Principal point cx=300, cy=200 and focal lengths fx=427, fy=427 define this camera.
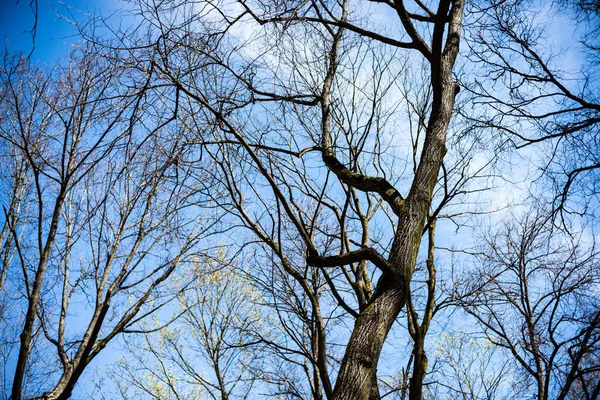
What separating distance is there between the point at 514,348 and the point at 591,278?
165 cm

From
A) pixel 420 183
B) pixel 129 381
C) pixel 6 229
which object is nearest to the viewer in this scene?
pixel 420 183

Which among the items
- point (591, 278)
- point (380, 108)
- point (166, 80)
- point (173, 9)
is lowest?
point (591, 278)

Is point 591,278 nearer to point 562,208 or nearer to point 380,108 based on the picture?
point 562,208

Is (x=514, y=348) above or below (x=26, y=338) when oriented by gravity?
above

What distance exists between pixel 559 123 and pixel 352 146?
7.89ft

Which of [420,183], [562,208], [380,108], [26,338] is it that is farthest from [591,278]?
[26,338]

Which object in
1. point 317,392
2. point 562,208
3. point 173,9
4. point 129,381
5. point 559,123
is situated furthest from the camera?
point 129,381

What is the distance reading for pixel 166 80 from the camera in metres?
3.59

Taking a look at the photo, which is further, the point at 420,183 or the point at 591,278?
the point at 591,278

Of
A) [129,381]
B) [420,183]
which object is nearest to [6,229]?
[129,381]

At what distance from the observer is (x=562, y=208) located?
5.19 m

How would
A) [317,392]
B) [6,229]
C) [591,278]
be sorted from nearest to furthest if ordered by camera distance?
1. [317,392]
2. [591,278]
3. [6,229]

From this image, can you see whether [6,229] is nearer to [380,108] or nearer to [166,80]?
[166,80]

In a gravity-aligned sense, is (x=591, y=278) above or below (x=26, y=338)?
above
